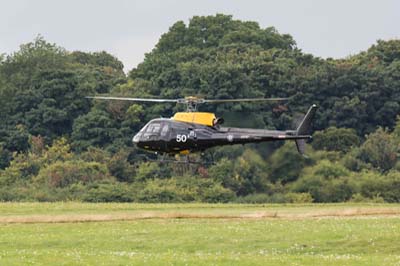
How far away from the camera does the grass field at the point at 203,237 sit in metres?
32.3

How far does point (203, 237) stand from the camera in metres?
40.3

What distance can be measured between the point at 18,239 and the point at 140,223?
25.9 ft

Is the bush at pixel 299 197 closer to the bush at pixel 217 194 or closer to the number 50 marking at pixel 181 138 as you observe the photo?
the number 50 marking at pixel 181 138

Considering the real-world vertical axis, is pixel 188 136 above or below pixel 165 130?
below

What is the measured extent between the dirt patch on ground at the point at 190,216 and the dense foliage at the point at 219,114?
5.35 metres

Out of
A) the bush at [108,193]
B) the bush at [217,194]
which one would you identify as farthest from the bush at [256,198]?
the bush at [108,193]

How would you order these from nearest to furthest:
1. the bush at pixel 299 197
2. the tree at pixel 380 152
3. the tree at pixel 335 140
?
the bush at pixel 299 197
the tree at pixel 335 140
the tree at pixel 380 152

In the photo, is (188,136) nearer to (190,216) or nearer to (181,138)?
(181,138)

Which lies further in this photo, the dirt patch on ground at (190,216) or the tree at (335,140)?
the tree at (335,140)

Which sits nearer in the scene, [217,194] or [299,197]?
[299,197]

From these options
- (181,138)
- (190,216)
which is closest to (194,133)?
(181,138)

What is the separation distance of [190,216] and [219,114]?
21.8m

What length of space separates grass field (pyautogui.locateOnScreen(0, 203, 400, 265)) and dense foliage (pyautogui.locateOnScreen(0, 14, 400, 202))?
8.74m

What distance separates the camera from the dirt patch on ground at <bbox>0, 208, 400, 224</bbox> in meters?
50.4
